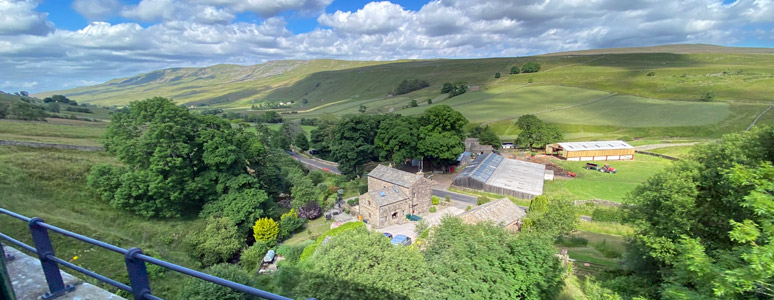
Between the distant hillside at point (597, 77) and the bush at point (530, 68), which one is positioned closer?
the distant hillside at point (597, 77)

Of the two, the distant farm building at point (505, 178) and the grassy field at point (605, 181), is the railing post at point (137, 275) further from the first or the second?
the distant farm building at point (505, 178)

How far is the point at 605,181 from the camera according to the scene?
4019 cm

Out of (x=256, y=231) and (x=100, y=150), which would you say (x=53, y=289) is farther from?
(x=100, y=150)

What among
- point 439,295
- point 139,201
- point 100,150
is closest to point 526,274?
point 439,295

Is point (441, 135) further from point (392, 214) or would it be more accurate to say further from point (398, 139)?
point (392, 214)

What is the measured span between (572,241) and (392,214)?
48.8 feet

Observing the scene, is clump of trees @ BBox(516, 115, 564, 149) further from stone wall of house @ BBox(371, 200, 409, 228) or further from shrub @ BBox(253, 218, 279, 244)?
shrub @ BBox(253, 218, 279, 244)

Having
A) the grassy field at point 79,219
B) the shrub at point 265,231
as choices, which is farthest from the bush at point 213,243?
the shrub at point 265,231

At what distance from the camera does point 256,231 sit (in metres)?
24.6

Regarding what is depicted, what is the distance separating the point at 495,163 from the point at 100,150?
4898 centimetres

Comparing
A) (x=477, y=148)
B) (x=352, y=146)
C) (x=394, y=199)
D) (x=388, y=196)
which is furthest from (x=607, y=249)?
(x=477, y=148)

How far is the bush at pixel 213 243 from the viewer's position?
2209 cm

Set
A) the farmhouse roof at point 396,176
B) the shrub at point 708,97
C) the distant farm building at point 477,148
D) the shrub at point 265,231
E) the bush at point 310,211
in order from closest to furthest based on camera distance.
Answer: the shrub at point 265,231
the bush at point 310,211
the farmhouse roof at point 396,176
the distant farm building at point 477,148
the shrub at point 708,97

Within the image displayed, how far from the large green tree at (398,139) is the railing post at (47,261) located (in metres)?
38.8
